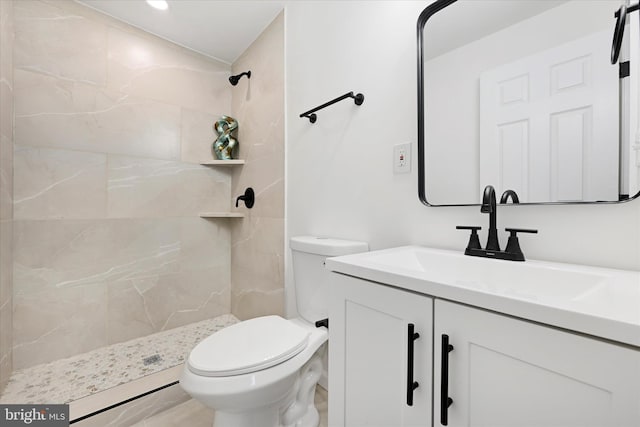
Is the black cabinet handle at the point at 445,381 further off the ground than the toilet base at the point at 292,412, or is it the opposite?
the black cabinet handle at the point at 445,381

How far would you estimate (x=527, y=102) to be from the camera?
81cm

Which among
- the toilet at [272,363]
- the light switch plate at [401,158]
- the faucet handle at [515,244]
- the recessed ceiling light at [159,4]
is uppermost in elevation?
the recessed ceiling light at [159,4]

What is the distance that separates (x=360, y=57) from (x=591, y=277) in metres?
1.15

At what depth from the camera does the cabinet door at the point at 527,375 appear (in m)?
0.37

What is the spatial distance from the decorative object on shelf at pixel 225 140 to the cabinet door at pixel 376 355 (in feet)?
5.51

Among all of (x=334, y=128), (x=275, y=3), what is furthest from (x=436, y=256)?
(x=275, y=3)

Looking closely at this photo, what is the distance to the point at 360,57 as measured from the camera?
127 centimetres

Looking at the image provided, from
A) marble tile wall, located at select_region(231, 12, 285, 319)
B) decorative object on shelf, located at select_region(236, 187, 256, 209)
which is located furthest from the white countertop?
decorative object on shelf, located at select_region(236, 187, 256, 209)

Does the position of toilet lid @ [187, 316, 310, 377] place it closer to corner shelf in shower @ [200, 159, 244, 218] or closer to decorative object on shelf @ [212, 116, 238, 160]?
corner shelf in shower @ [200, 159, 244, 218]

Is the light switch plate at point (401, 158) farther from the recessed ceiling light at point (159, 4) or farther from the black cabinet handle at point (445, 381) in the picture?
the recessed ceiling light at point (159, 4)

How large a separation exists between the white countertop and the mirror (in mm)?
213

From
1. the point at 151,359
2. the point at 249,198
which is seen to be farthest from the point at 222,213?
the point at 151,359

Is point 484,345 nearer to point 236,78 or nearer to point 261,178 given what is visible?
point 261,178

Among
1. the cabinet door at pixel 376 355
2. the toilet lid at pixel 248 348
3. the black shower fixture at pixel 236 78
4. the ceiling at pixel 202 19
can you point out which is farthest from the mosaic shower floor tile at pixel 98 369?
the ceiling at pixel 202 19
